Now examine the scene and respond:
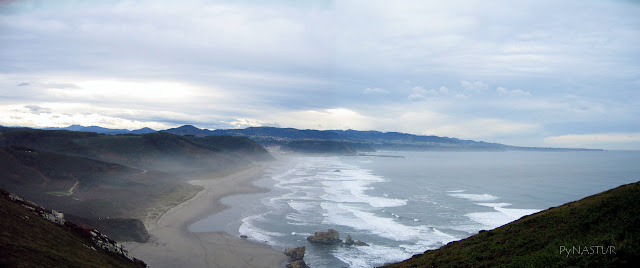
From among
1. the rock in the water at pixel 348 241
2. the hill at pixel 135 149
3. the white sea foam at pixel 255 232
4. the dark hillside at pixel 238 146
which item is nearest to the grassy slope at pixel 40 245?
the white sea foam at pixel 255 232

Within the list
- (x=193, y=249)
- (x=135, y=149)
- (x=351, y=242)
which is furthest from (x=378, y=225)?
(x=135, y=149)

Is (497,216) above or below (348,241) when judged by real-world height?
above

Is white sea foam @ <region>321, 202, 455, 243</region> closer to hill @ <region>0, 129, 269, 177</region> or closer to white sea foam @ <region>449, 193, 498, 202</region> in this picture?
white sea foam @ <region>449, 193, 498, 202</region>

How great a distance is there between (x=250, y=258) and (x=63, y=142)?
84069mm

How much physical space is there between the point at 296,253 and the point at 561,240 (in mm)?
19810

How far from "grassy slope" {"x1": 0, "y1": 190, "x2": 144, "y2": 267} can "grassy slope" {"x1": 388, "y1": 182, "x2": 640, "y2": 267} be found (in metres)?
16.6

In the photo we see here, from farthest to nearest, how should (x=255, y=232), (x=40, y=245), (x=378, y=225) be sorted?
(x=378, y=225) → (x=255, y=232) → (x=40, y=245)

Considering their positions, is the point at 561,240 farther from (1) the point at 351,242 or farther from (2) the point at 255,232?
(2) the point at 255,232

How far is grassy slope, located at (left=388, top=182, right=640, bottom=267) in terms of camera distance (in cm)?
1199

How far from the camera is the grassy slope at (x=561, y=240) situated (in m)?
12.0

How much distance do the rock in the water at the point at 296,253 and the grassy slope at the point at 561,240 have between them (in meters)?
11.8

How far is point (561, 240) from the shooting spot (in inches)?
575

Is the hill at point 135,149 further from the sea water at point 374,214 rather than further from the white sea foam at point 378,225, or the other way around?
the white sea foam at point 378,225

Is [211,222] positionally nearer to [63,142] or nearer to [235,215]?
[235,215]
